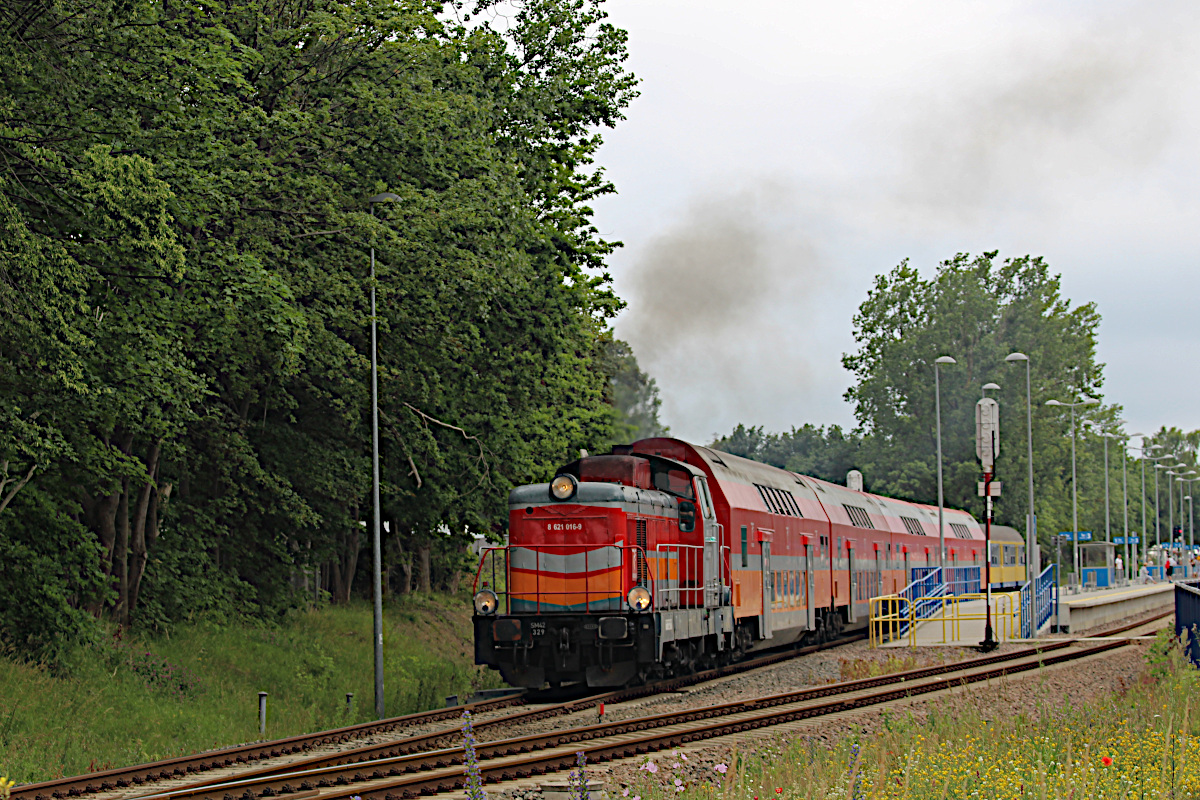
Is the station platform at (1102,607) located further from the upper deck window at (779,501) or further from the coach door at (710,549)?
the coach door at (710,549)

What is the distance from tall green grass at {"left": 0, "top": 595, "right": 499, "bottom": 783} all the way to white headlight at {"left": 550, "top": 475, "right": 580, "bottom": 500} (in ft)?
20.5

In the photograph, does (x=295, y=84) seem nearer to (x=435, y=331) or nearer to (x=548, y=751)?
(x=435, y=331)

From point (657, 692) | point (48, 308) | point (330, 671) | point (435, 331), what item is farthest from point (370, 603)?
point (48, 308)

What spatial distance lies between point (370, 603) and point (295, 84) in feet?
62.2

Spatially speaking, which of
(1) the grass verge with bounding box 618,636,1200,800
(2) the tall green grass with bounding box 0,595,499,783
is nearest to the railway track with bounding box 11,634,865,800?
(2) the tall green grass with bounding box 0,595,499,783

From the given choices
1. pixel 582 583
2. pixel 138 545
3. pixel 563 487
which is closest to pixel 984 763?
pixel 582 583

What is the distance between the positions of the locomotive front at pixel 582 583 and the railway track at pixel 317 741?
22.6 inches

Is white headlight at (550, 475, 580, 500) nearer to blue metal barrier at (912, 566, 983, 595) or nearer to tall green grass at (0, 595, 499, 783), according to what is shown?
tall green grass at (0, 595, 499, 783)

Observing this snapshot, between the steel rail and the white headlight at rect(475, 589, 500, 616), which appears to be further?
the white headlight at rect(475, 589, 500, 616)

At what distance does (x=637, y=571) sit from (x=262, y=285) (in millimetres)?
7940

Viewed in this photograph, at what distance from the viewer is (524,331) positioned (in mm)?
30656

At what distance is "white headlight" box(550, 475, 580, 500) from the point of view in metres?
20.7

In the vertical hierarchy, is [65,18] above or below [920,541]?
above

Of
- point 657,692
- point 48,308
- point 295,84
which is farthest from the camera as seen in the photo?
point 295,84
